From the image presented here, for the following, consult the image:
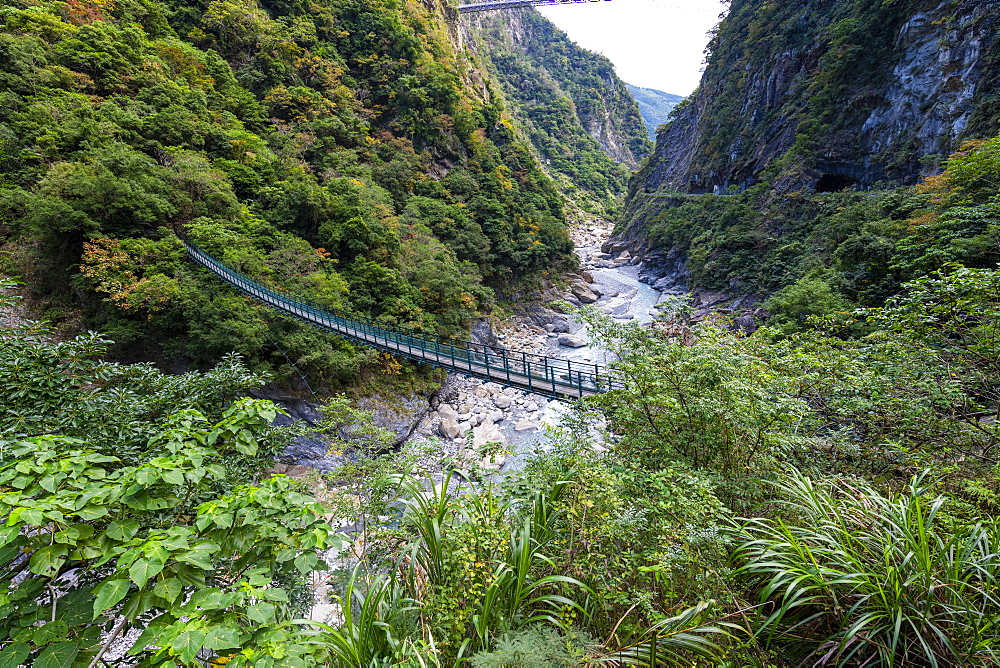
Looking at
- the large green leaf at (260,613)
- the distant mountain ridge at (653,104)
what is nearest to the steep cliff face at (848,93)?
the large green leaf at (260,613)

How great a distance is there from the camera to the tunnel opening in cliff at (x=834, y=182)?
63.1 feet

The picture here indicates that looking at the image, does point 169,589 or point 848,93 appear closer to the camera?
point 169,589

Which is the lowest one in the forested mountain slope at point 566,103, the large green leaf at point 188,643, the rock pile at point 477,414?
the rock pile at point 477,414

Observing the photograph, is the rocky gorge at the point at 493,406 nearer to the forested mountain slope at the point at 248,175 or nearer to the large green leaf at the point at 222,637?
A: the forested mountain slope at the point at 248,175

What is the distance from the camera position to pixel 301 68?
21.8 meters

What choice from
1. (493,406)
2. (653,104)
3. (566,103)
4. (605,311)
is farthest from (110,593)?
(653,104)

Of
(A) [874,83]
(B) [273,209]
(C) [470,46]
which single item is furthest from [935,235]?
(C) [470,46]

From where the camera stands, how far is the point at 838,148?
1938 cm

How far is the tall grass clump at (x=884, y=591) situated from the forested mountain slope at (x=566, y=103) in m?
59.9

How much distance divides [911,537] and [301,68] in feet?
97.9

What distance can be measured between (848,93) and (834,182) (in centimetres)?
456

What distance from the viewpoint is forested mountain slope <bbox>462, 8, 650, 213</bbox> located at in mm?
61938

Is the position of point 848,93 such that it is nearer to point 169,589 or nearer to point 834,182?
point 834,182

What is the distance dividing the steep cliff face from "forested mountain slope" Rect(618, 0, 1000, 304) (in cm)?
6
